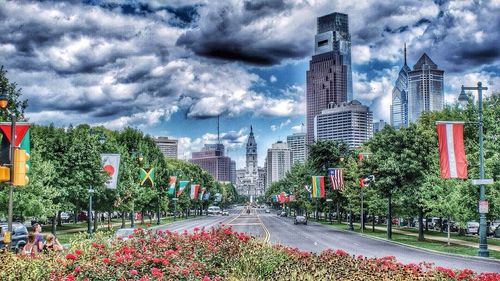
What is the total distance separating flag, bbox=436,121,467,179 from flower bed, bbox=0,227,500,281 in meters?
16.4

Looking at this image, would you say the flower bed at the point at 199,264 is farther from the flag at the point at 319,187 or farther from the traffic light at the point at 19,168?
the flag at the point at 319,187

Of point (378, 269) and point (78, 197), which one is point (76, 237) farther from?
point (78, 197)

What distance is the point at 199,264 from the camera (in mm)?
15766

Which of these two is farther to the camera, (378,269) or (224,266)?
(224,266)

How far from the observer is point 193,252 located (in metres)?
17.8

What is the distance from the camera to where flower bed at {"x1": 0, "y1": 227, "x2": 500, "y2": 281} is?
13875mm

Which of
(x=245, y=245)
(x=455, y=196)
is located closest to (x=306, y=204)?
(x=455, y=196)

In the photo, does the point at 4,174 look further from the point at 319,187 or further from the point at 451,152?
the point at 319,187

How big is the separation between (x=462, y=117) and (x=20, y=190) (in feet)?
148

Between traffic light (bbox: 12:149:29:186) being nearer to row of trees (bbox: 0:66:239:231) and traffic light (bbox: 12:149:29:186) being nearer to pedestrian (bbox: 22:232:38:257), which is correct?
pedestrian (bbox: 22:232:38:257)

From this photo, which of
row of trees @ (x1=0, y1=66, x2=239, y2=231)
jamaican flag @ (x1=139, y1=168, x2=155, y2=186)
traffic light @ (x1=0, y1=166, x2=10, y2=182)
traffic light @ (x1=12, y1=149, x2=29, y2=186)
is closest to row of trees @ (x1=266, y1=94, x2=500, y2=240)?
jamaican flag @ (x1=139, y1=168, x2=155, y2=186)

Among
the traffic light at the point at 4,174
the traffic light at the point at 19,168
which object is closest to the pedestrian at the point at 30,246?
the traffic light at the point at 19,168

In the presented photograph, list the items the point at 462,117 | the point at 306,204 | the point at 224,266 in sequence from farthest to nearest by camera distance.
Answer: the point at 306,204 → the point at 462,117 → the point at 224,266

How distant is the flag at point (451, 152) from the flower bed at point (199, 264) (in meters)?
16.4
